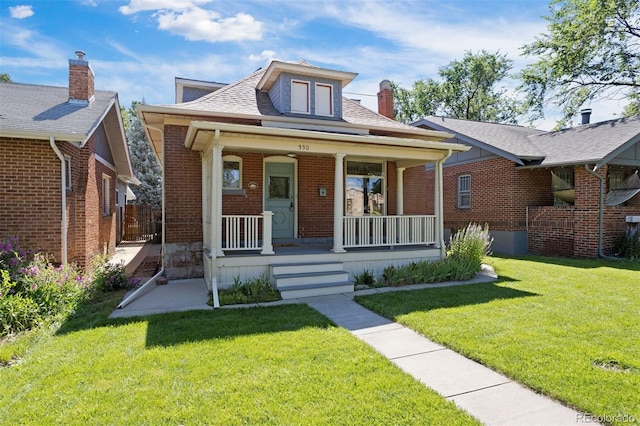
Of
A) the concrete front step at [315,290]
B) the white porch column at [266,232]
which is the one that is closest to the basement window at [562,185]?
the concrete front step at [315,290]

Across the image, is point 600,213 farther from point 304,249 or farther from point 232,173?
point 232,173

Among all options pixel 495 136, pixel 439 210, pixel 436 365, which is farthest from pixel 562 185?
pixel 436 365

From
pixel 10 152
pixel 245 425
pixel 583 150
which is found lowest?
pixel 245 425

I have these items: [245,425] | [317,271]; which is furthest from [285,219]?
[245,425]

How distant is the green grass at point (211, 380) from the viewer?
9.36ft

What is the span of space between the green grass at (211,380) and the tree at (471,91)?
1221 inches

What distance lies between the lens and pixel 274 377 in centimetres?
346

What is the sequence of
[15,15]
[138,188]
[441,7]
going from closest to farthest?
[15,15]
[441,7]
[138,188]

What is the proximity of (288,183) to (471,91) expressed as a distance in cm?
2729

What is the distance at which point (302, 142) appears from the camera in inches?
297

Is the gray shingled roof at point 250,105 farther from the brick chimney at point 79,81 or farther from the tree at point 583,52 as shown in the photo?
the tree at point 583,52

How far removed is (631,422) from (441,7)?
9.25 metres

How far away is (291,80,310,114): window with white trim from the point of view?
977 cm

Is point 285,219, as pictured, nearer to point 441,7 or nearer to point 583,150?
point 441,7
